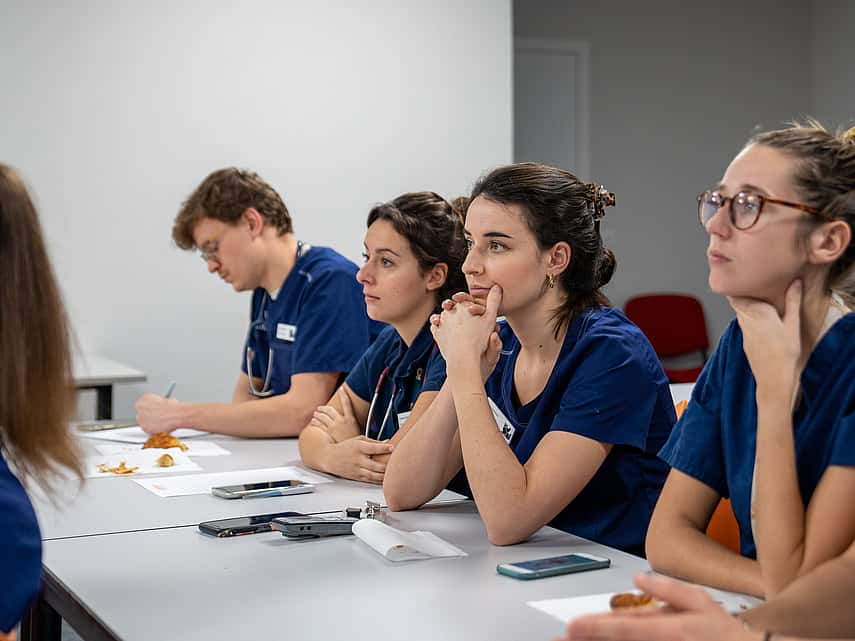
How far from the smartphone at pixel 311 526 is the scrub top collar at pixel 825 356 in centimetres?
84

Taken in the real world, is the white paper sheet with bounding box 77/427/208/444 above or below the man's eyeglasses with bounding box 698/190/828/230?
below

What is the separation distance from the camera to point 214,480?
2.43 metres

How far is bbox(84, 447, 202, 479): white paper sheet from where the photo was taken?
100 inches

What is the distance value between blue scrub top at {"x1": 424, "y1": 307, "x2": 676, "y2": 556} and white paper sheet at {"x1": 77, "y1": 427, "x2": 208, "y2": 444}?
131 cm

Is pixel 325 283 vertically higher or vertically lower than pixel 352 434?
higher

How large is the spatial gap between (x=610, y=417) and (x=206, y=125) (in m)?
3.25

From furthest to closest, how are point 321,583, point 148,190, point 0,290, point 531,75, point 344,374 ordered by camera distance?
1. point 531,75
2. point 148,190
3. point 344,374
4. point 321,583
5. point 0,290

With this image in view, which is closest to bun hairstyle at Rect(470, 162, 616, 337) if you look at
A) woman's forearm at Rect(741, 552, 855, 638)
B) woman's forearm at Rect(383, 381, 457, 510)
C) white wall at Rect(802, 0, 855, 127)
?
woman's forearm at Rect(383, 381, 457, 510)

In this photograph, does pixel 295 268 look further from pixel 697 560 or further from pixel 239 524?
pixel 697 560

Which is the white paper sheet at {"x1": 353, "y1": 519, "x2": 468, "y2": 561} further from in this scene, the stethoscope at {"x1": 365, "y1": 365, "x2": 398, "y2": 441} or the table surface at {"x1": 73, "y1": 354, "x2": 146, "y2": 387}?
the table surface at {"x1": 73, "y1": 354, "x2": 146, "y2": 387}

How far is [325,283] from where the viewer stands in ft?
10.8

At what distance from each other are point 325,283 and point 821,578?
2.17 meters

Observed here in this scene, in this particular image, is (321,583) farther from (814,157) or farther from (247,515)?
(814,157)

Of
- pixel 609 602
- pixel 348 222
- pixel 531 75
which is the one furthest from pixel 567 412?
pixel 531 75
